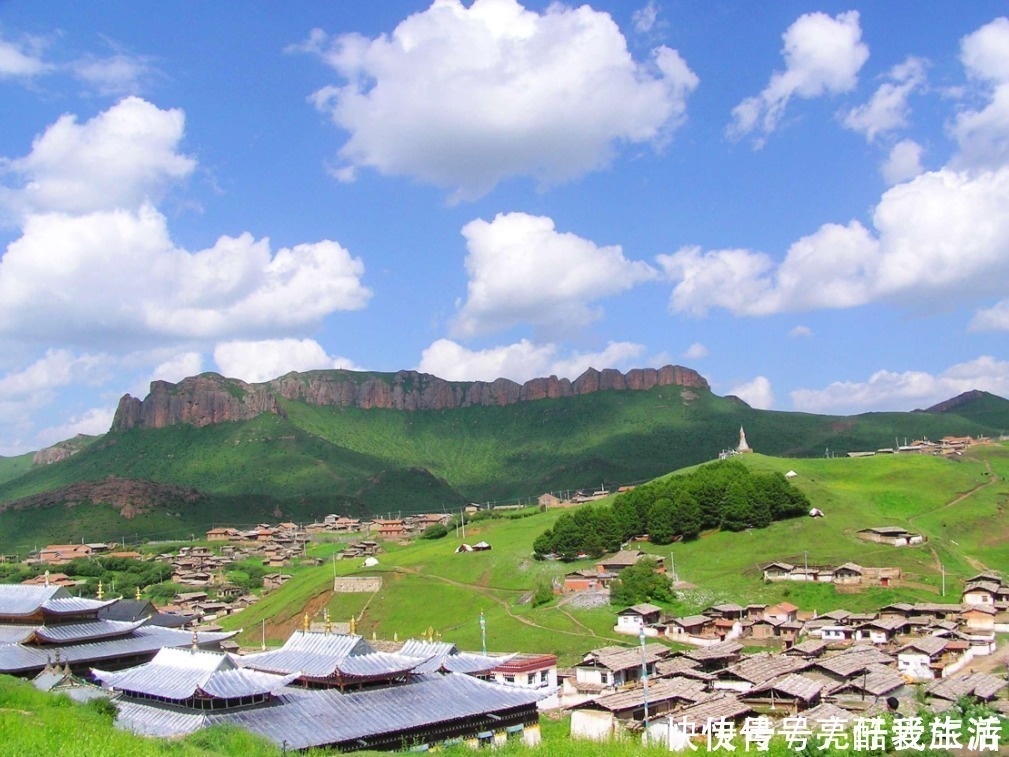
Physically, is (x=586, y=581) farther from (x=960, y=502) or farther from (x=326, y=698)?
(x=326, y=698)

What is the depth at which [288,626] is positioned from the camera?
9019cm

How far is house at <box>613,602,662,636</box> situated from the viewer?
71938 mm

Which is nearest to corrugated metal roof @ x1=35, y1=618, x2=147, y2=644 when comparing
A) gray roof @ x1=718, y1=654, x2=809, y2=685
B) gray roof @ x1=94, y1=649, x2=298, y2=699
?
gray roof @ x1=94, y1=649, x2=298, y2=699

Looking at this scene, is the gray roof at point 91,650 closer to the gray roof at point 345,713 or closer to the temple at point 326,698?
the temple at point 326,698

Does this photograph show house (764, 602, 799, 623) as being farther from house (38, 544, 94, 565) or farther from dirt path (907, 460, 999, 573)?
house (38, 544, 94, 565)

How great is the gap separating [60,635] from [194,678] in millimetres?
14317

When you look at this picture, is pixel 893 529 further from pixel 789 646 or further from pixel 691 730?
pixel 691 730

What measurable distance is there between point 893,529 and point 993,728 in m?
66.7

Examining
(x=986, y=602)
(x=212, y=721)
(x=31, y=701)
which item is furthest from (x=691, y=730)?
(x=986, y=602)

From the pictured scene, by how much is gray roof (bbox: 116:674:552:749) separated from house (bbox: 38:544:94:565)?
119905 mm

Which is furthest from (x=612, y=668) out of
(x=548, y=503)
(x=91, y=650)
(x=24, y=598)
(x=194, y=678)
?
(x=548, y=503)

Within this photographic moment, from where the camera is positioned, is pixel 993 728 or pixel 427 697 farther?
pixel 427 697

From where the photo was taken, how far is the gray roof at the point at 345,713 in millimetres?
24406

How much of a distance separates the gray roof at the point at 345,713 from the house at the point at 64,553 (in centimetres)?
11991
